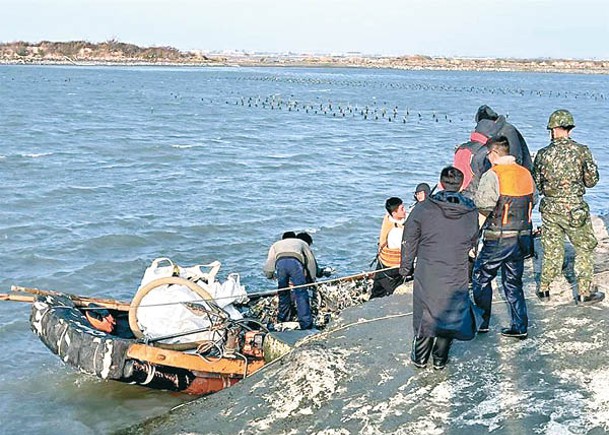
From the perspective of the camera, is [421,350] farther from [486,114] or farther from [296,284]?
[486,114]

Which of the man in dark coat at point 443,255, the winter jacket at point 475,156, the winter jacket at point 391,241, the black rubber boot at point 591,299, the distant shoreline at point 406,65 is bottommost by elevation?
the black rubber boot at point 591,299

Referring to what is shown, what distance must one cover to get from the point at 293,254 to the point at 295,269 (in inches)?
7.8

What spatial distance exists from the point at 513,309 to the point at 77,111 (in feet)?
147

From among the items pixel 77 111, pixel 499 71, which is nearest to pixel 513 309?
pixel 77 111

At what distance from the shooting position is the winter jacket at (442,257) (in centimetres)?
600

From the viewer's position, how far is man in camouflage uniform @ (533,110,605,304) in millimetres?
7426

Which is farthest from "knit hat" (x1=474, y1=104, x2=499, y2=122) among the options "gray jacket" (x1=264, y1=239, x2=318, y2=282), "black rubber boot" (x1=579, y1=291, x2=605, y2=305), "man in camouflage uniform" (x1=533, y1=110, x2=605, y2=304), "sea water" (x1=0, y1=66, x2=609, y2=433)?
"sea water" (x1=0, y1=66, x2=609, y2=433)

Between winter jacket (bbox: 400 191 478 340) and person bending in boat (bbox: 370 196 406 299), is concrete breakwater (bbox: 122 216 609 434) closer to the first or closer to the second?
winter jacket (bbox: 400 191 478 340)

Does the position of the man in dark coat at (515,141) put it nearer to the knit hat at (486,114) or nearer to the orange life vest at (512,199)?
the knit hat at (486,114)

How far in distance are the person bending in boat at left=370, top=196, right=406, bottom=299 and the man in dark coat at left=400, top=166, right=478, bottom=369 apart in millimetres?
3125

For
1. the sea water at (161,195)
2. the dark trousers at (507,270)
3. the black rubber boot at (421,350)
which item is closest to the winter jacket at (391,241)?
the dark trousers at (507,270)

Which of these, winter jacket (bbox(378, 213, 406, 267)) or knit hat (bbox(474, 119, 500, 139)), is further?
winter jacket (bbox(378, 213, 406, 267))

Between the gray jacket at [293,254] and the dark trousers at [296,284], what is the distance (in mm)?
68

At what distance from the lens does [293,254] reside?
9.70m
